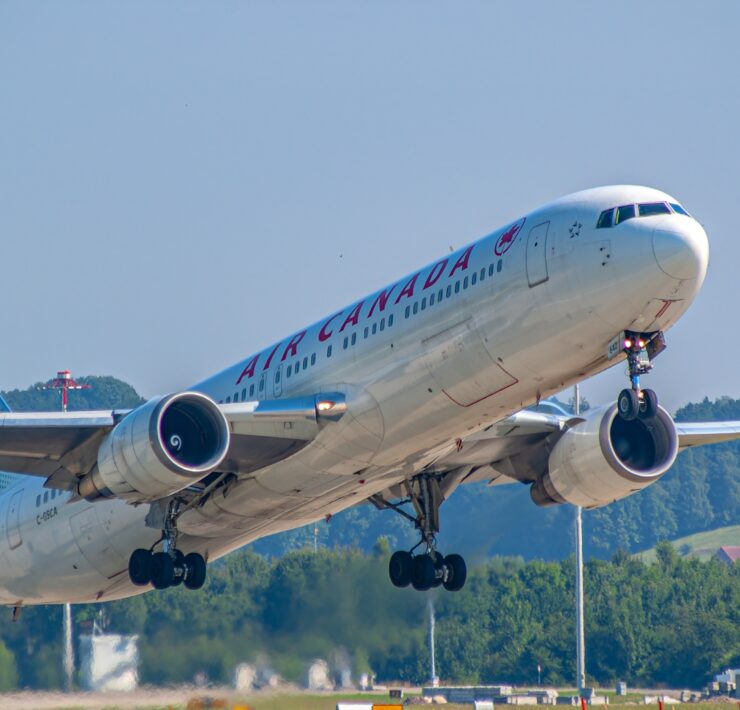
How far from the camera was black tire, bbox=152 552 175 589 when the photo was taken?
30625mm

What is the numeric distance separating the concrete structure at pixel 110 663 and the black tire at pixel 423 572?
6.70 metres

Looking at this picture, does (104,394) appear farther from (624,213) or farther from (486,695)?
(624,213)

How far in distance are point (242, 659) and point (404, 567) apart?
4.14 metres

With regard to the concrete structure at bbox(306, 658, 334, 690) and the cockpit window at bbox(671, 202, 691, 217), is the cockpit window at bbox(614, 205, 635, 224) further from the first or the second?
the concrete structure at bbox(306, 658, 334, 690)

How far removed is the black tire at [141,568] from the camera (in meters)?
30.8

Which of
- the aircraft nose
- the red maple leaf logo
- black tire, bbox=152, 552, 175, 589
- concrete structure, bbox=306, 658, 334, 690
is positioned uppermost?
the red maple leaf logo

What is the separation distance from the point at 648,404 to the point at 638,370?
2.61 ft

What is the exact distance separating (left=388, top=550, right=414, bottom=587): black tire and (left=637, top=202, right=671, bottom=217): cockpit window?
11.5 metres

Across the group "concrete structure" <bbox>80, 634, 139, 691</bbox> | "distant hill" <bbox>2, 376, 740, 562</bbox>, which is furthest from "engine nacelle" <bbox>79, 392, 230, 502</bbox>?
"distant hill" <bbox>2, 376, 740, 562</bbox>

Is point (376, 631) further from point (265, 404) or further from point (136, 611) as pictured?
point (265, 404)

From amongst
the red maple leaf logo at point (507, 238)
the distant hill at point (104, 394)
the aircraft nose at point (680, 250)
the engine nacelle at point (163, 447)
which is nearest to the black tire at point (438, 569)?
the engine nacelle at point (163, 447)

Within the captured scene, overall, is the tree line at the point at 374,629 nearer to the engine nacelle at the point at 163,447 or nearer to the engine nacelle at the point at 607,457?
the engine nacelle at the point at 607,457

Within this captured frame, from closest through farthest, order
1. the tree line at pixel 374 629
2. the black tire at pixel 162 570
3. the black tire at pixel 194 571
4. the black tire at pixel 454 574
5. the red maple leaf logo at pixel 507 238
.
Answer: the red maple leaf logo at pixel 507 238 < the black tire at pixel 162 570 < the black tire at pixel 194 571 < the black tire at pixel 454 574 < the tree line at pixel 374 629

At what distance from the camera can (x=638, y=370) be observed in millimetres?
25172
